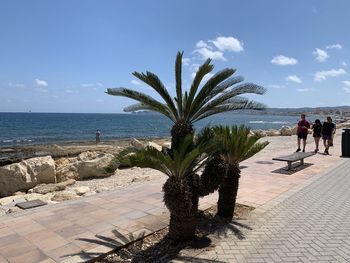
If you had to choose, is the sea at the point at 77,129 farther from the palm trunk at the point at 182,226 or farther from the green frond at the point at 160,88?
the palm trunk at the point at 182,226

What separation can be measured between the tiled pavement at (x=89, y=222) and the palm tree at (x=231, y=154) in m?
0.81

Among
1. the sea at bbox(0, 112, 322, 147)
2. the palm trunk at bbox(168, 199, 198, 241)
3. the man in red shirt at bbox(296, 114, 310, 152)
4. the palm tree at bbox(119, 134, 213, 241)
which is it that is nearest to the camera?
the palm tree at bbox(119, 134, 213, 241)

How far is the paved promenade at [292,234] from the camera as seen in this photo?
4391 millimetres

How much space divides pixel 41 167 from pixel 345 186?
919 cm

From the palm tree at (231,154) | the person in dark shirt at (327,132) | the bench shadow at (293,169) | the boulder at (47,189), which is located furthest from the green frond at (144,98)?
the person in dark shirt at (327,132)

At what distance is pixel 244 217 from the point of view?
19.9ft

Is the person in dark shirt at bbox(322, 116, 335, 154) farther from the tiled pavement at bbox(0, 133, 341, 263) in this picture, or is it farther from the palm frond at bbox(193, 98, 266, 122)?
the palm frond at bbox(193, 98, 266, 122)

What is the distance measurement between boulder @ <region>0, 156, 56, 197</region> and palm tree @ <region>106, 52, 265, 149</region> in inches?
262

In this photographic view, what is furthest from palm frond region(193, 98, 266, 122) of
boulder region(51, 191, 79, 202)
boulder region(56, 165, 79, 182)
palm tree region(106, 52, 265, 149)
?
boulder region(56, 165, 79, 182)

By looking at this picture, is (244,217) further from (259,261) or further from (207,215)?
(259,261)

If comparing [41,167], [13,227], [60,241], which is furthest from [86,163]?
[60,241]

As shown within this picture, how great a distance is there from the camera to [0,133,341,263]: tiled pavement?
14.8 feet

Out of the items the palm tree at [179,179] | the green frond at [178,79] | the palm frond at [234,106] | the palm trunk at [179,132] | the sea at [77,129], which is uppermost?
the green frond at [178,79]

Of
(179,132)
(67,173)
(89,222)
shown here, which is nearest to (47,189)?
(67,173)
